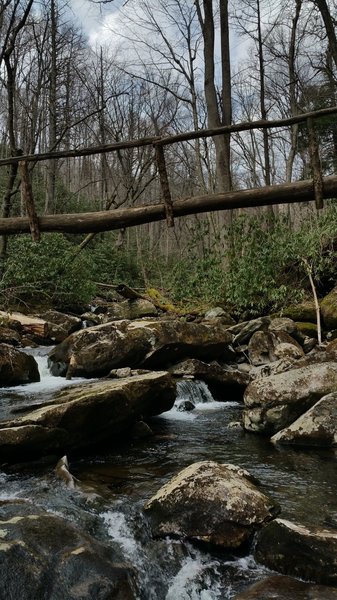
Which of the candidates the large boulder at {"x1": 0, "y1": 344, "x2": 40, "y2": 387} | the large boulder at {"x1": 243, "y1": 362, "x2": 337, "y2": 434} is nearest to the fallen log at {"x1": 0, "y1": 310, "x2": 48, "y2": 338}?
the large boulder at {"x1": 0, "y1": 344, "x2": 40, "y2": 387}

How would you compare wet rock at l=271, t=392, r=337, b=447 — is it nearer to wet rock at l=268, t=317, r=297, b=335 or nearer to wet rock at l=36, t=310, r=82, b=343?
wet rock at l=268, t=317, r=297, b=335

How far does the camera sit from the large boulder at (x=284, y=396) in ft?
24.9

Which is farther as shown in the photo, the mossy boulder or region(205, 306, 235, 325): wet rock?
region(205, 306, 235, 325): wet rock

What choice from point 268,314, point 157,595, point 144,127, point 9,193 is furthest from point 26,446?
point 144,127

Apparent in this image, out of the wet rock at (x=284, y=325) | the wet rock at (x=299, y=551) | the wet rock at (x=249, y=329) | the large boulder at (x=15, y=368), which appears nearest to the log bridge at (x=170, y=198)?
the wet rock at (x=299, y=551)

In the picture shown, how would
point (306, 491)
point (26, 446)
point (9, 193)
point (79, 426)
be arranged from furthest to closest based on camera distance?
1. point (9, 193)
2. point (79, 426)
3. point (26, 446)
4. point (306, 491)

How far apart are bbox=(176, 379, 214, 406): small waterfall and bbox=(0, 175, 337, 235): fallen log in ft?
16.4

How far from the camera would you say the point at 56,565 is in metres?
3.73

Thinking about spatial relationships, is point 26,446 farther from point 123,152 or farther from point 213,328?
point 123,152

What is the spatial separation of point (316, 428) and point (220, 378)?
10.4 ft

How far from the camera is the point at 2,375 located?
10.1 meters

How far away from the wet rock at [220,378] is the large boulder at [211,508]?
507cm

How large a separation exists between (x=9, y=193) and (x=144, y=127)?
2326cm

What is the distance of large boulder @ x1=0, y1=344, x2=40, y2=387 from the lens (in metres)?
10.1
